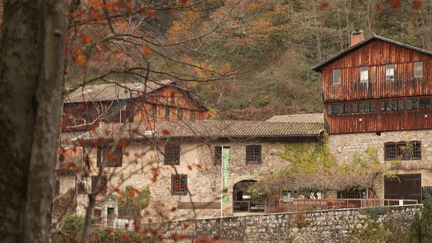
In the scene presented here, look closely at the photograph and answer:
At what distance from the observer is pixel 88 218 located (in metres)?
3.99

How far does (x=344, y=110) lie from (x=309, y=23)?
15037 millimetres

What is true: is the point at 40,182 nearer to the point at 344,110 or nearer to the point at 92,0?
the point at 92,0

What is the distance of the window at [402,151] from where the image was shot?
28203 mm

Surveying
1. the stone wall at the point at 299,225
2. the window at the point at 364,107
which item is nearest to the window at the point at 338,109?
the window at the point at 364,107

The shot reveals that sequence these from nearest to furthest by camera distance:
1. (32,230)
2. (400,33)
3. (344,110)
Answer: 1. (32,230)
2. (344,110)
3. (400,33)

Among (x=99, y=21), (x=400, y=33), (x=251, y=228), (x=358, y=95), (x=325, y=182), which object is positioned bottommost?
(x=251, y=228)

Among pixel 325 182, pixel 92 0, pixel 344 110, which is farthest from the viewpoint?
pixel 344 110

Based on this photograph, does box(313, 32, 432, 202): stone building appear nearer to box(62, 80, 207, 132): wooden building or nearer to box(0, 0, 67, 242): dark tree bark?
box(62, 80, 207, 132): wooden building

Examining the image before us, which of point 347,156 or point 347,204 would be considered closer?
point 347,204

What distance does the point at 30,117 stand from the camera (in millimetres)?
3971

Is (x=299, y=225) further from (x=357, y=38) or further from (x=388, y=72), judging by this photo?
(x=357, y=38)

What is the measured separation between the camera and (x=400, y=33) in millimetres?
41656

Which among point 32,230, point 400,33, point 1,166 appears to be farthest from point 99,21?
point 400,33

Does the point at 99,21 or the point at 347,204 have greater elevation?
the point at 99,21
